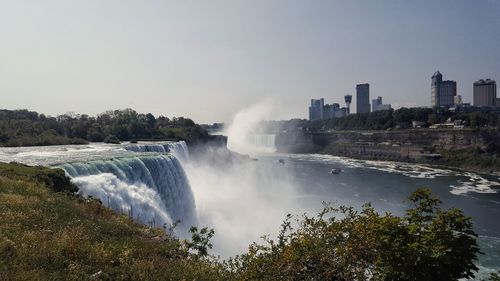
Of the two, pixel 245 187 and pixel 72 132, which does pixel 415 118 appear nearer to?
pixel 245 187

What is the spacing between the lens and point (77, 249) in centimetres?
758

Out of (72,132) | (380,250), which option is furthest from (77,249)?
(72,132)

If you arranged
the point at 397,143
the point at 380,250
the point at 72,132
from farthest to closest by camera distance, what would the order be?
the point at 397,143, the point at 72,132, the point at 380,250

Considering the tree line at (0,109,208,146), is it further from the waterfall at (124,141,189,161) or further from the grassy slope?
the grassy slope

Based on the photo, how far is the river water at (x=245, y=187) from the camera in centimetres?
2448

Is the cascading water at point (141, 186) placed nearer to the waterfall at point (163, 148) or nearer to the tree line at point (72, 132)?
the waterfall at point (163, 148)

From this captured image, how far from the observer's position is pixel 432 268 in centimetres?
596

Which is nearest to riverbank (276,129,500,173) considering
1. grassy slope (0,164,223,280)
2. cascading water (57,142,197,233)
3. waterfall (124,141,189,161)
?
waterfall (124,141,189,161)

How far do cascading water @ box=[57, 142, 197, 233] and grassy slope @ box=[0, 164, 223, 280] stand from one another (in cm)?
853

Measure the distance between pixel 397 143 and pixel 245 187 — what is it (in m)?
60.4

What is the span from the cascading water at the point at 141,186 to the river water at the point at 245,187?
2.5 inches

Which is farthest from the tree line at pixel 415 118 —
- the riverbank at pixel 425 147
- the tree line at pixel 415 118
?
the riverbank at pixel 425 147

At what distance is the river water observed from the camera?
24.5 m

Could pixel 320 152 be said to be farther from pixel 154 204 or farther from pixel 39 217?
pixel 39 217
